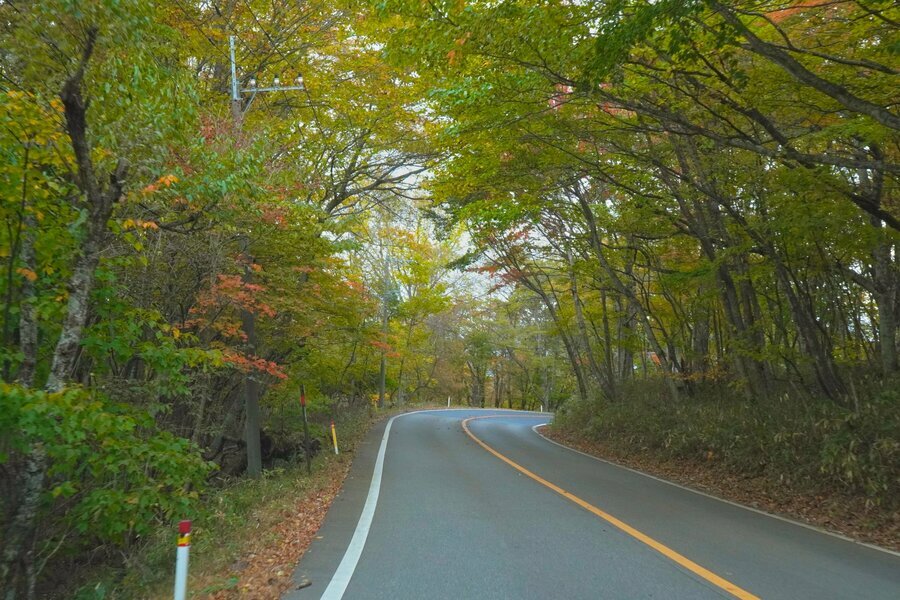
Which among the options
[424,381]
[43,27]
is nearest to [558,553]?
[43,27]

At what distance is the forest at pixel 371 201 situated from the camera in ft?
16.3

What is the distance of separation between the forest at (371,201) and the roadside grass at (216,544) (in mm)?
392

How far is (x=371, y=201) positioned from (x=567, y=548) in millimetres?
11820

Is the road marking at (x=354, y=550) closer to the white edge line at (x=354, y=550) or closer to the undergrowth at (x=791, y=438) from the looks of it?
the white edge line at (x=354, y=550)

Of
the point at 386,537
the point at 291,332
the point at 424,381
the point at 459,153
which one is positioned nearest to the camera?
the point at 386,537

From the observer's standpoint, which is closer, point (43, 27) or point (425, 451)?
point (43, 27)

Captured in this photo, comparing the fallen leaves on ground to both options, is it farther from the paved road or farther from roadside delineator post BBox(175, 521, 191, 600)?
roadside delineator post BBox(175, 521, 191, 600)

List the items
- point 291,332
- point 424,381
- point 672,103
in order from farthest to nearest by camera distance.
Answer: point 424,381, point 291,332, point 672,103

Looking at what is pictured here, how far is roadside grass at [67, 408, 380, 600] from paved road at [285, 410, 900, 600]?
66 cm

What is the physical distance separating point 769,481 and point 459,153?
7967mm

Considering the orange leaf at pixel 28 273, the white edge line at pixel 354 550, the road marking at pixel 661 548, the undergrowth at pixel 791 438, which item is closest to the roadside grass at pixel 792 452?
the undergrowth at pixel 791 438

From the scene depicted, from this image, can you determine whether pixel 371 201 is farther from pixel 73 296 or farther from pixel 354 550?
pixel 354 550

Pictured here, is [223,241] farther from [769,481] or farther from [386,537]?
[769,481]

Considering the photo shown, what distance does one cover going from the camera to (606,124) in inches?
350
